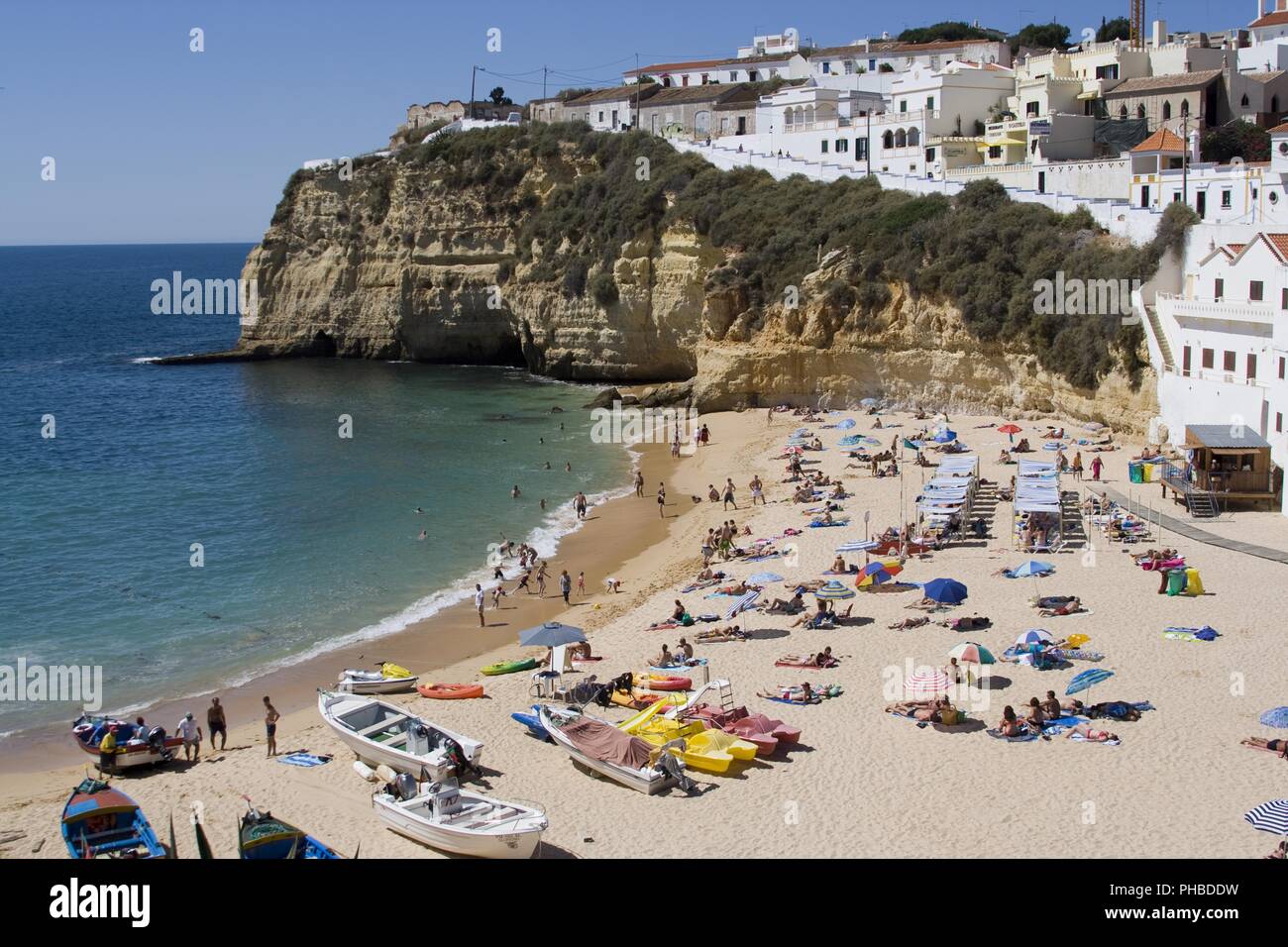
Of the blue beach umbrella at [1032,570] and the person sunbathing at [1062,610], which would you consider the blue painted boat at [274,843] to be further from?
the blue beach umbrella at [1032,570]

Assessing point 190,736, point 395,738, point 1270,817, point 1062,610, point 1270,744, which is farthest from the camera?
point 1062,610

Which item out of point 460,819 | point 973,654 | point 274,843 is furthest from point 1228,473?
point 274,843

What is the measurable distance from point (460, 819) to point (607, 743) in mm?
2387

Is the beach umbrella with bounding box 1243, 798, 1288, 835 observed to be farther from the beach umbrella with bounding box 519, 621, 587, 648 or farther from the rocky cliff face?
the rocky cliff face

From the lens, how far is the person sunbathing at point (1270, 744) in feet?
46.4

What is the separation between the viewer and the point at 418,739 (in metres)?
15.5

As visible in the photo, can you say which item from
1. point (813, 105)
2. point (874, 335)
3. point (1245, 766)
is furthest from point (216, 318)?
point (1245, 766)

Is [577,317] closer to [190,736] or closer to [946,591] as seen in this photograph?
[946,591]

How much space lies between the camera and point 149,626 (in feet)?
75.0

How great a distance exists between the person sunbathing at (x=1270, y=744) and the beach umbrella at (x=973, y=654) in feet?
12.3

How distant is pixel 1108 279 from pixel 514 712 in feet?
79.4

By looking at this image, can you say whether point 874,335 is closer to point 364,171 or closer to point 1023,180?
point 1023,180

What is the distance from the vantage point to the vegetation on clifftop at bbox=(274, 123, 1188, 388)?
34.8 m

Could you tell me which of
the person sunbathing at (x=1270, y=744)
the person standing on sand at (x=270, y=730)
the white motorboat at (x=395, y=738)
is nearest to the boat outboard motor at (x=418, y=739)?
the white motorboat at (x=395, y=738)
